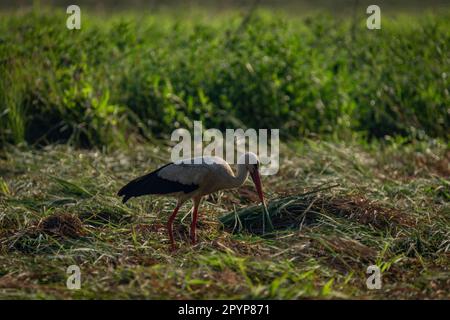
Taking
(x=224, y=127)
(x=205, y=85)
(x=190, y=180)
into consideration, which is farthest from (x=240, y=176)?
(x=205, y=85)

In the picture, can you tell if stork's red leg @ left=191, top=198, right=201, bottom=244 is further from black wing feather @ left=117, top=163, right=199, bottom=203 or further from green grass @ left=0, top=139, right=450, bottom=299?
black wing feather @ left=117, top=163, right=199, bottom=203

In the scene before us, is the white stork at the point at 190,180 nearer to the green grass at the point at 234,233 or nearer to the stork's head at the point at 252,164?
the stork's head at the point at 252,164

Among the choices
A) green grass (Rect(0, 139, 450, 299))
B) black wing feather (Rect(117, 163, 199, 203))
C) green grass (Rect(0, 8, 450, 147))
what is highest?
green grass (Rect(0, 8, 450, 147))

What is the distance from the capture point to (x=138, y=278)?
5441 millimetres

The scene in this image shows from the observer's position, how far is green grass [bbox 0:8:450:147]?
966 cm

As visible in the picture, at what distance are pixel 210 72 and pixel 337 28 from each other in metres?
3.05

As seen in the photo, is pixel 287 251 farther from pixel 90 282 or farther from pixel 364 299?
pixel 90 282

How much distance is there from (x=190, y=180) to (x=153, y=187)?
11.8 inches

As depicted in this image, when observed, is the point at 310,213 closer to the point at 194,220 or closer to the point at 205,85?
the point at 194,220

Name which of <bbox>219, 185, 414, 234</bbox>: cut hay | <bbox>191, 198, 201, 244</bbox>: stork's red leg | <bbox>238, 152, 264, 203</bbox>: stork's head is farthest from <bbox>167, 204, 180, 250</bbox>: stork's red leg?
<bbox>238, 152, 264, 203</bbox>: stork's head

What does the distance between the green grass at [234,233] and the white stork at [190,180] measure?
0.88 feet

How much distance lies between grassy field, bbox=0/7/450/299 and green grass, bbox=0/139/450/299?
0.02m

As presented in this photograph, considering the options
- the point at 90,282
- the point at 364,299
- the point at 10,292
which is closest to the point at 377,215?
the point at 364,299

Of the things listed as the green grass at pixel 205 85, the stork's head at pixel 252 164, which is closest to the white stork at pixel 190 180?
the stork's head at pixel 252 164
